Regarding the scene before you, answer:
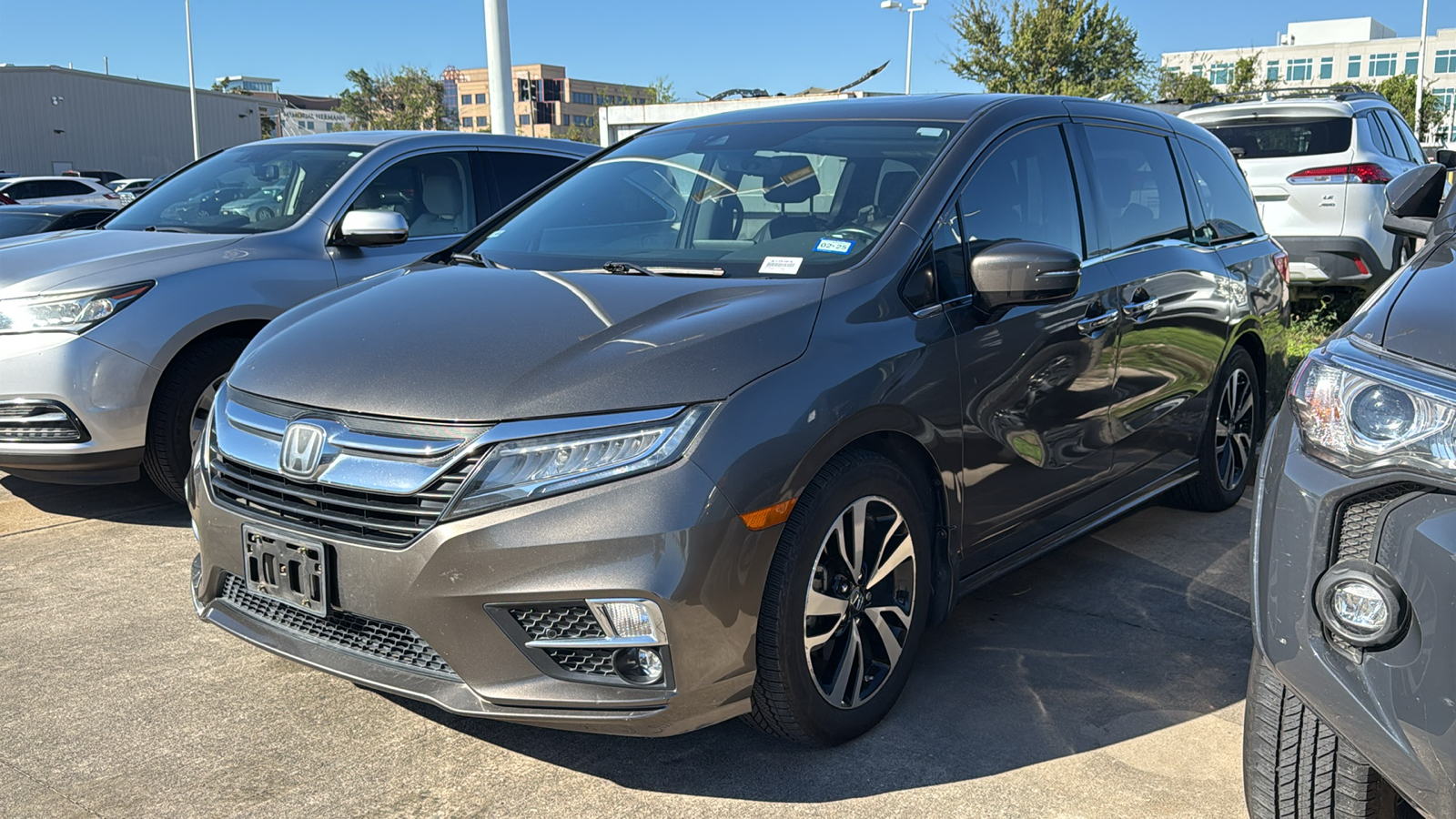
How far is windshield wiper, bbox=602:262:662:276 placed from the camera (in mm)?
3218

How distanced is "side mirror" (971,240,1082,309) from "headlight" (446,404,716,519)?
1.05m

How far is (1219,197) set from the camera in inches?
191

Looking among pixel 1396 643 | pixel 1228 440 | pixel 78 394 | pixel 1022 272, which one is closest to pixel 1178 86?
pixel 1228 440

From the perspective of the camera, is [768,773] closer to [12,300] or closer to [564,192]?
[564,192]

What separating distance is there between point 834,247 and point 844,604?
3.12ft

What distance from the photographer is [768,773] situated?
9.25 ft

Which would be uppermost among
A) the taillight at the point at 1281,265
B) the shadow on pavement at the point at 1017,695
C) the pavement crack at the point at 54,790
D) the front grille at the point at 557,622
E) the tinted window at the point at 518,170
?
the tinted window at the point at 518,170

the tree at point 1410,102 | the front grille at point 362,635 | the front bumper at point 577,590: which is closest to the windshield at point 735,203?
the front bumper at point 577,590

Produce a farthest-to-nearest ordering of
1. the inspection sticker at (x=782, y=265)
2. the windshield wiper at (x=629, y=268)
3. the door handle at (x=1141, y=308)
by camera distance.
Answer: the door handle at (x=1141, y=308)
the windshield wiper at (x=629, y=268)
the inspection sticker at (x=782, y=265)

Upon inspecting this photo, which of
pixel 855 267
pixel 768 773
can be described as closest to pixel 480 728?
pixel 768 773

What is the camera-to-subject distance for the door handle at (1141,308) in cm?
389

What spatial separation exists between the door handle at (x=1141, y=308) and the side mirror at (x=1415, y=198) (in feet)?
2.44

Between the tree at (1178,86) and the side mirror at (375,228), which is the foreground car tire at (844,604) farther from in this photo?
the tree at (1178,86)

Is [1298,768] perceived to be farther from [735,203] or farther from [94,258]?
[94,258]
